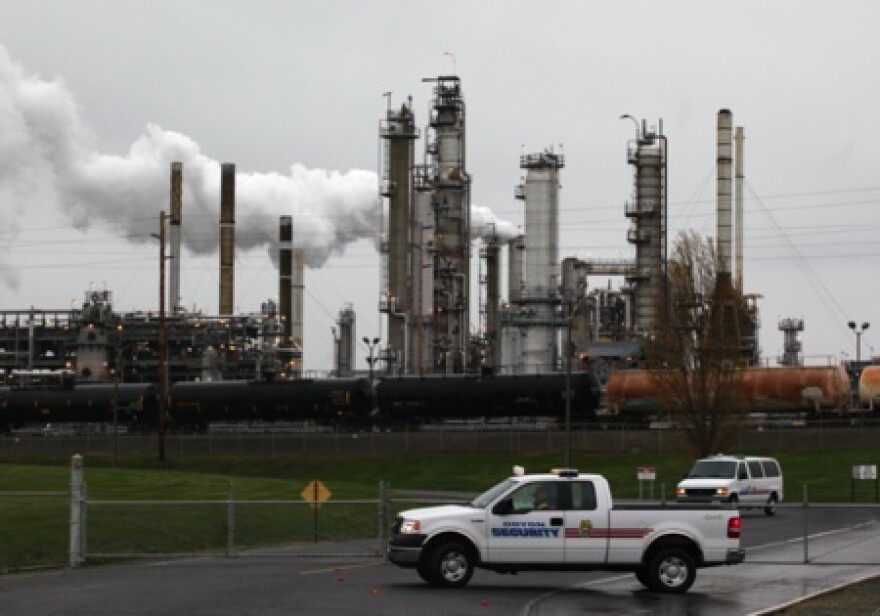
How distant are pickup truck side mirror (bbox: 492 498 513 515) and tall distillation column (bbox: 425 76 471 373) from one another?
3440 inches

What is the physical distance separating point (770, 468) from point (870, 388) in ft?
108

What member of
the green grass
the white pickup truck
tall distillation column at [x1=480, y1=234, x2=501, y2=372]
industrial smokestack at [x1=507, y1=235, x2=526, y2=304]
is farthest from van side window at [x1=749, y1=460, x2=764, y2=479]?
industrial smokestack at [x1=507, y1=235, x2=526, y2=304]

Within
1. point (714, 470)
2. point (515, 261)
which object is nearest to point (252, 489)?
point (714, 470)

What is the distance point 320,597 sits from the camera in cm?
2284

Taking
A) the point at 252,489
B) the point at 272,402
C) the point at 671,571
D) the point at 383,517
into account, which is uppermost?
the point at 272,402

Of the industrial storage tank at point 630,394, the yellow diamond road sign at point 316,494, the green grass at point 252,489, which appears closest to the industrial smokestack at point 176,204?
the green grass at point 252,489

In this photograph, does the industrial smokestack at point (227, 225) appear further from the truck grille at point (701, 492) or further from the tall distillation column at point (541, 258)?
the truck grille at point (701, 492)

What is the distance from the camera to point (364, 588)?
80.2 feet

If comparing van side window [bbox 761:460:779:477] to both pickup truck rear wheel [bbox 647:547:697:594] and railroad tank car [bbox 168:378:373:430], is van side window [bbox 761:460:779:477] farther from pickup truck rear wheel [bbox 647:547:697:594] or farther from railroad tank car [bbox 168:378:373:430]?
railroad tank car [bbox 168:378:373:430]

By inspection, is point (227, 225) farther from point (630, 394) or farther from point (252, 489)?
point (252, 489)

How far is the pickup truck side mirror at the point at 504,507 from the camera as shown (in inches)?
976

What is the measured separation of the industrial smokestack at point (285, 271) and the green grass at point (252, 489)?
44837mm

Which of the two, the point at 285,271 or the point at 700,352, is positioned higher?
the point at 285,271

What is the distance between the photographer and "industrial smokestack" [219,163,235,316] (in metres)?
129
